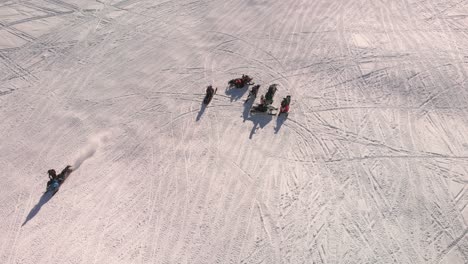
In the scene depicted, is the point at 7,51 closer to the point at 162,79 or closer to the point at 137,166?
the point at 162,79

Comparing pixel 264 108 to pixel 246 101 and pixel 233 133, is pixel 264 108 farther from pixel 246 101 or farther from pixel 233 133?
pixel 233 133

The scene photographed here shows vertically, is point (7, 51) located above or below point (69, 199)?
above

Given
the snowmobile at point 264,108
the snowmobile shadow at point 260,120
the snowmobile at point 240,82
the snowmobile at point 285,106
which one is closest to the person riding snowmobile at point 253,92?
the snowmobile at point 240,82

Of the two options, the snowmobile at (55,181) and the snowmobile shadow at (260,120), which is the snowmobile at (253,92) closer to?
the snowmobile shadow at (260,120)

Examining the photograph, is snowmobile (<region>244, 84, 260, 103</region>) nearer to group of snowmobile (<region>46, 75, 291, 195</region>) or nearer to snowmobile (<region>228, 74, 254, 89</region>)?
group of snowmobile (<region>46, 75, 291, 195</region>)

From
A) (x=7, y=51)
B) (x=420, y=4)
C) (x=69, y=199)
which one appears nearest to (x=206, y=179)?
(x=69, y=199)
